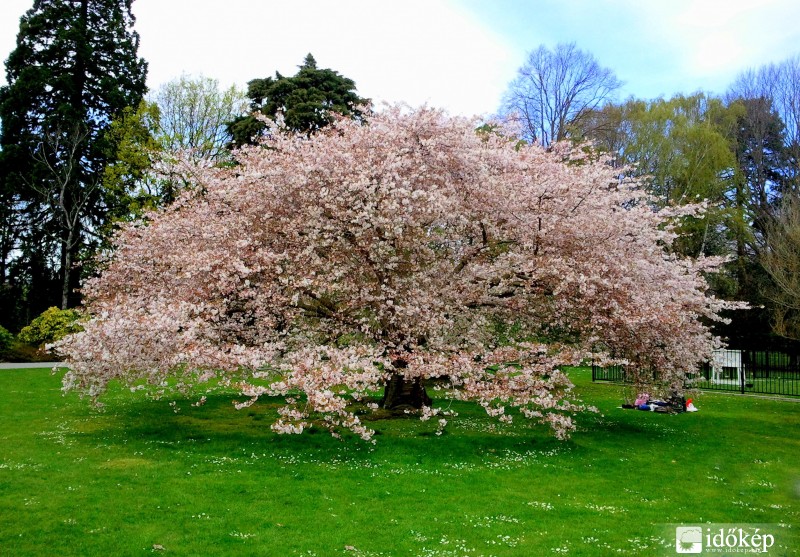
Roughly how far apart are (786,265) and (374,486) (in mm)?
21424

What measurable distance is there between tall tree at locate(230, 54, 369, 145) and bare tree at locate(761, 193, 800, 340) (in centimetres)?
1771

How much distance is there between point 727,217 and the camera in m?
30.1

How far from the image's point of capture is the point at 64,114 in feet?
100

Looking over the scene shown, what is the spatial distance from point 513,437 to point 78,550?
7.99 m

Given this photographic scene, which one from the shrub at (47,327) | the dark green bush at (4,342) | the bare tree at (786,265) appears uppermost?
the bare tree at (786,265)

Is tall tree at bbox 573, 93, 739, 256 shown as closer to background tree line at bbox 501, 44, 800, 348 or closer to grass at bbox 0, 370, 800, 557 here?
background tree line at bbox 501, 44, 800, 348

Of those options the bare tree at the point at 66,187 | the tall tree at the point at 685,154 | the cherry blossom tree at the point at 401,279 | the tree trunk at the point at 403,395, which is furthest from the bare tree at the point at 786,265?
the bare tree at the point at 66,187

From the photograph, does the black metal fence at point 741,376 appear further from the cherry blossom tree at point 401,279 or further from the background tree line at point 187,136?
the cherry blossom tree at point 401,279

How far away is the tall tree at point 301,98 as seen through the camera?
93.9 ft

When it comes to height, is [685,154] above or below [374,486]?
above

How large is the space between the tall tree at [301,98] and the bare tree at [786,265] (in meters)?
17.7

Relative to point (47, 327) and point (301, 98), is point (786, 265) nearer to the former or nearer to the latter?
point (301, 98)

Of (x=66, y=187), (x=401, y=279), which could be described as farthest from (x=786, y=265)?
(x=66, y=187)

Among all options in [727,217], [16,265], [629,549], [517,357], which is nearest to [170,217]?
[517,357]
